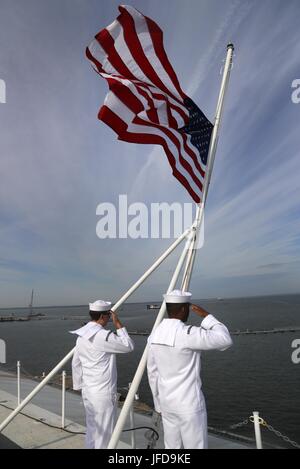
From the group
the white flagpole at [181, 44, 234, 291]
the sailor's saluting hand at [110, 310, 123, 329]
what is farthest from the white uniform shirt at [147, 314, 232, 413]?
the white flagpole at [181, 44, 234, 291]

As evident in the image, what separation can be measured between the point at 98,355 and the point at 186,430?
1784mm

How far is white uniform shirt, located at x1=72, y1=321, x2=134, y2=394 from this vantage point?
475 cm

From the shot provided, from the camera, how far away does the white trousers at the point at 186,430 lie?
3635mm

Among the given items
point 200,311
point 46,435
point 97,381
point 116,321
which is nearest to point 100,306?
point 116,321

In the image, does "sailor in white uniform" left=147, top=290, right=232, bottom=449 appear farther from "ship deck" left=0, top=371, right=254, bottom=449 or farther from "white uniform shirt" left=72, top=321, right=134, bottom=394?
"ship deck" left=0, top=371, right=254, bottom=449

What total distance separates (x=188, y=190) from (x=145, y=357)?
2.84 metres

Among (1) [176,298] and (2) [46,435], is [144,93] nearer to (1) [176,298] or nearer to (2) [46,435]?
(1) [176,298]

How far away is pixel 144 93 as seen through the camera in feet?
18.5

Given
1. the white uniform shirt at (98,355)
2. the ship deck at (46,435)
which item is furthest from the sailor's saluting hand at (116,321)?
the ship deck at (46,435)

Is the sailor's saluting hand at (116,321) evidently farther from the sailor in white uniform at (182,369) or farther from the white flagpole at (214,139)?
the white flagpole at (214,139)

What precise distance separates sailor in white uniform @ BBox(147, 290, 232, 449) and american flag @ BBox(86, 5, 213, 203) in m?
2.68

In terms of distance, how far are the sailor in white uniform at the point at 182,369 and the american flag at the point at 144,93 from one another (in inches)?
106

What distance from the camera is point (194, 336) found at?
3617mm

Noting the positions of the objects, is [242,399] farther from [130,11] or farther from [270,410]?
[130,11]
